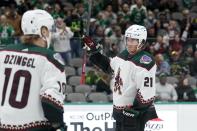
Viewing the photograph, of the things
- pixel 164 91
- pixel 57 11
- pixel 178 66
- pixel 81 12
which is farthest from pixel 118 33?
pixel 164 91

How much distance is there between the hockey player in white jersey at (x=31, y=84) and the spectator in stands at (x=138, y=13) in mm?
9940

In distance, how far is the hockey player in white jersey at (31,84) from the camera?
443 centimetres

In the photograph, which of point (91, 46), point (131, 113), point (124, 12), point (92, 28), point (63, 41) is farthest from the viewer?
point (124, 12)

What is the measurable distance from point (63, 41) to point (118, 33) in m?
1.70

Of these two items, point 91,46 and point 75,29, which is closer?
point 91,46

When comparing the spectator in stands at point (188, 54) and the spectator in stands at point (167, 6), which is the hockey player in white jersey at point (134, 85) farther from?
the spectator in stands at point (167, 6)

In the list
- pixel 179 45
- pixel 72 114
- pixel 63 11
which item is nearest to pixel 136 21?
pixel 63 11

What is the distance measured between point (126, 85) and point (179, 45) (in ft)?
16.1

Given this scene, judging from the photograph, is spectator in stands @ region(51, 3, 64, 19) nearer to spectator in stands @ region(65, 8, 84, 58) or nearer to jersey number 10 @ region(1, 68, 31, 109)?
spectator in stands @ region(65, 8, 84, 58)

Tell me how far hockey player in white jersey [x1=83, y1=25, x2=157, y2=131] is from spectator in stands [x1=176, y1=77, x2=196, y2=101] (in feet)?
12.8

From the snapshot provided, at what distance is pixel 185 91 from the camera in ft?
35.3

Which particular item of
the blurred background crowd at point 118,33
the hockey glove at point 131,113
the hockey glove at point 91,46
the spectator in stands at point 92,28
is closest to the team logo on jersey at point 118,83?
the hockey glove at point 131,113

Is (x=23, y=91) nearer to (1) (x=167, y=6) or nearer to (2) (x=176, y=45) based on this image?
(2) (x=176, y=45)

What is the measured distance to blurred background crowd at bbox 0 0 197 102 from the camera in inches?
429
